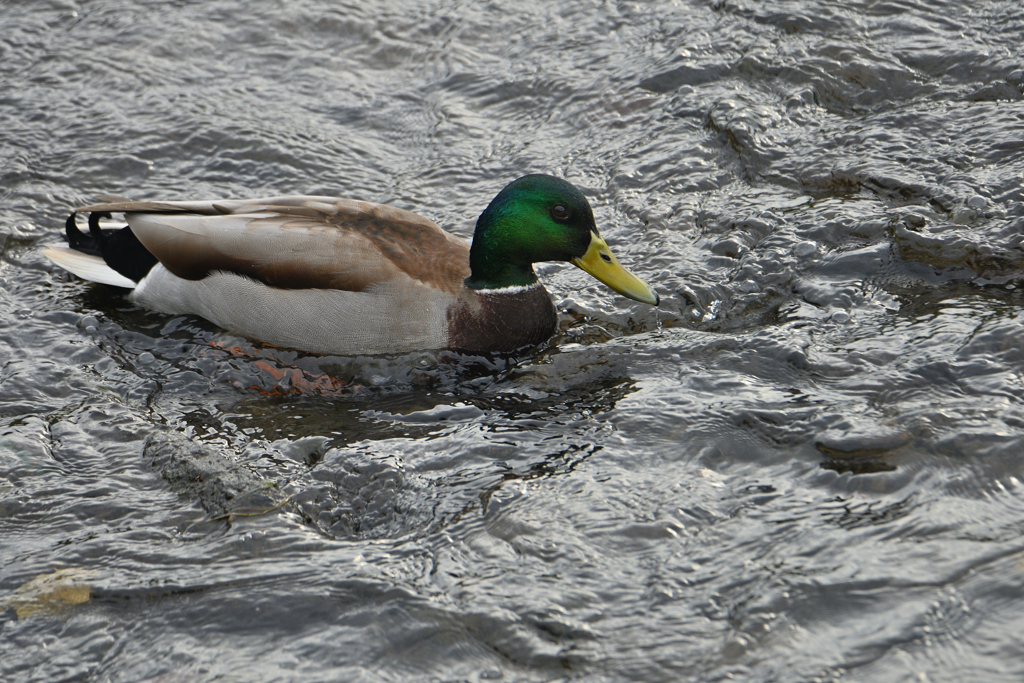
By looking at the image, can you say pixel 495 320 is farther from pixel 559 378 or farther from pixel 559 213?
pixel 559 213

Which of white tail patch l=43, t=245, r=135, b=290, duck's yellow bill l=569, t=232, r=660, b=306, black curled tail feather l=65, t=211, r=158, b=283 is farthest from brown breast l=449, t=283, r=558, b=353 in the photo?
white tail patch l=43, t=245, r=135, b=290

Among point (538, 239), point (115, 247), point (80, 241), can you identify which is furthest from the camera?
point (80, 241)

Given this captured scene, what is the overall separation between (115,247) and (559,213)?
246 cm

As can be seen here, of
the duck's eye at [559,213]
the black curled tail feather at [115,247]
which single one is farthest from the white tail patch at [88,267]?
the duck's eye at [559,213]

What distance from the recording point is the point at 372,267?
515cm

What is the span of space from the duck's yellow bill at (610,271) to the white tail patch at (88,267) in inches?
97.7

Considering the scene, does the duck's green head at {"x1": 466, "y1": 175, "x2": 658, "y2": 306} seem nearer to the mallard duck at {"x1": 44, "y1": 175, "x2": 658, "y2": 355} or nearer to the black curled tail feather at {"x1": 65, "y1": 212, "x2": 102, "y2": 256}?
the mallard duck at {"x1": 44, "y1": 175, "x2": 658, "y2": 355}

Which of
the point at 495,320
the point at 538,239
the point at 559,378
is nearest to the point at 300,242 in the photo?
the point at 495,320

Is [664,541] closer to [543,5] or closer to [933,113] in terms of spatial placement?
[933,113]

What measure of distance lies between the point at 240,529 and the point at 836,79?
4.86 m

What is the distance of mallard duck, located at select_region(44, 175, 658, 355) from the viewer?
203 inches

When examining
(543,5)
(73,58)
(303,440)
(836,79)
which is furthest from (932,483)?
(73,58)

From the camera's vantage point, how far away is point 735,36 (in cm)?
733

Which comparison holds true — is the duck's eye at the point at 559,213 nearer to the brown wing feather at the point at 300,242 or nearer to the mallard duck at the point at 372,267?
the mallard duck at the point at 372,267
